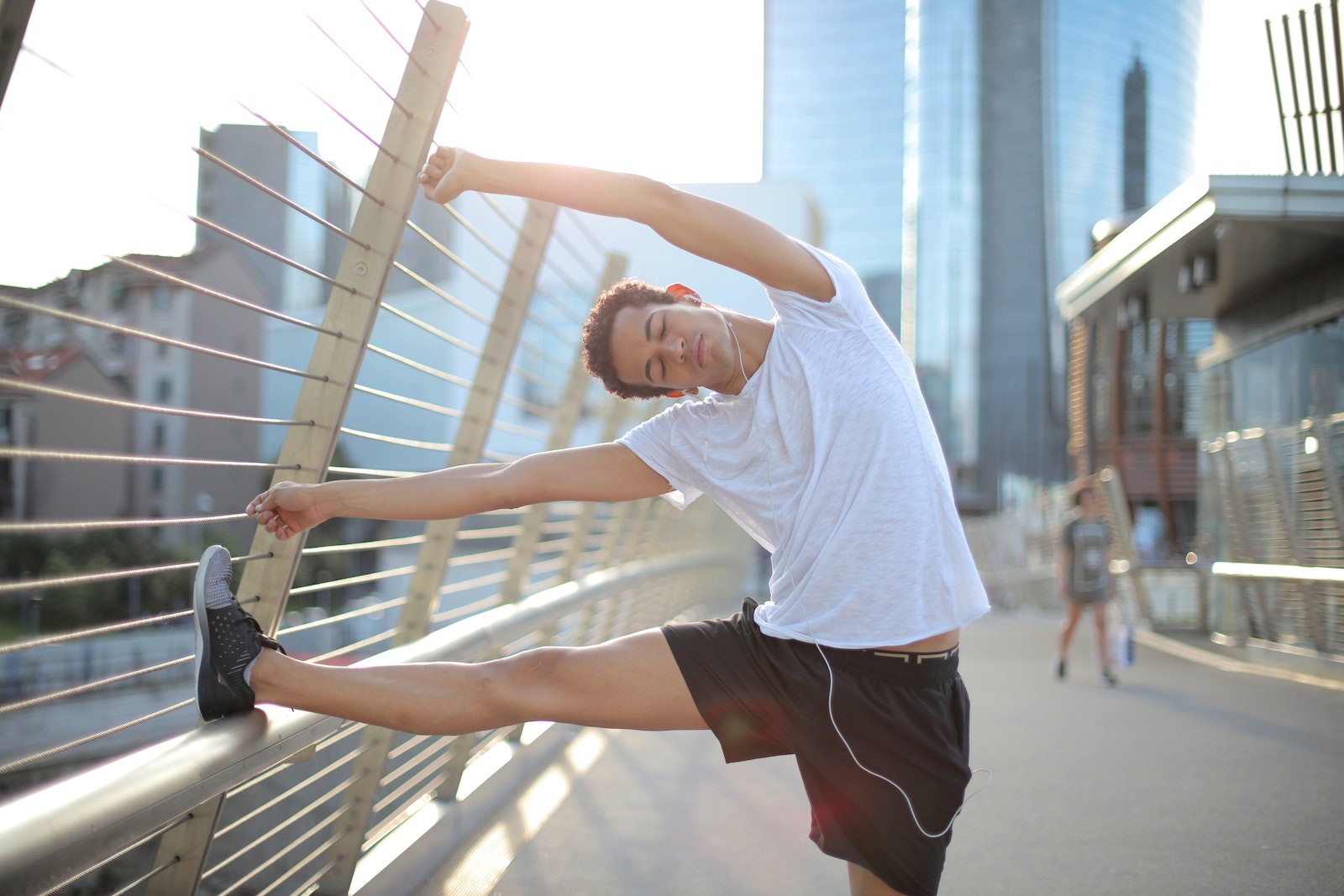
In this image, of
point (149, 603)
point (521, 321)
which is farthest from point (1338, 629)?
point (149, 603)

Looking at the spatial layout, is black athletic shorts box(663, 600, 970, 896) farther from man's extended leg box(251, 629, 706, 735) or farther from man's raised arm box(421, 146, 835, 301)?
man's raised arm box(421, 146, 835, 301)

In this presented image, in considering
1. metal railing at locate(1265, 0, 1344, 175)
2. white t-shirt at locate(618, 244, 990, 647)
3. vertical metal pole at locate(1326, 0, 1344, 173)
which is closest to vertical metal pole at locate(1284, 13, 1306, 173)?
metal railing at locate(1265, 0, 1344, 175)

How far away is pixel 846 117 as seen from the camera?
117 metres

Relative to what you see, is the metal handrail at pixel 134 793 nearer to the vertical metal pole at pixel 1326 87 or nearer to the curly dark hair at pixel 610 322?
the curly dark hair at pixel 610 322

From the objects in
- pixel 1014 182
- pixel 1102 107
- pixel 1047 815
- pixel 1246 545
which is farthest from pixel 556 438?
pixel 1102 107

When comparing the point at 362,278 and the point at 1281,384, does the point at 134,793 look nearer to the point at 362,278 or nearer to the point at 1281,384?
the point at 362,278

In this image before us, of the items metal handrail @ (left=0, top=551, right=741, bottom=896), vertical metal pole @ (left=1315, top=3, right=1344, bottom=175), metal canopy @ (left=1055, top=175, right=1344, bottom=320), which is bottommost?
metal handrail @ (left=0, top=551, right=741, bottom=896)

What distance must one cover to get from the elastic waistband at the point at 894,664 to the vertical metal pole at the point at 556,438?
240cm

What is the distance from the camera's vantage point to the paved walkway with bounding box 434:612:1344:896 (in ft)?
11.5

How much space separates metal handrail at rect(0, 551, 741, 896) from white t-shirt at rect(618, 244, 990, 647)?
3.18ft

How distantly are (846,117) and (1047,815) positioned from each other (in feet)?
394

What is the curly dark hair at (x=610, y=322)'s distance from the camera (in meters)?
2.48

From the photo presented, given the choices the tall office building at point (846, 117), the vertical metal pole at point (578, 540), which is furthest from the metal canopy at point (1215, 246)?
the tall office building at point (846, 117)

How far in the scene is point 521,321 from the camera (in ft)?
12.8
